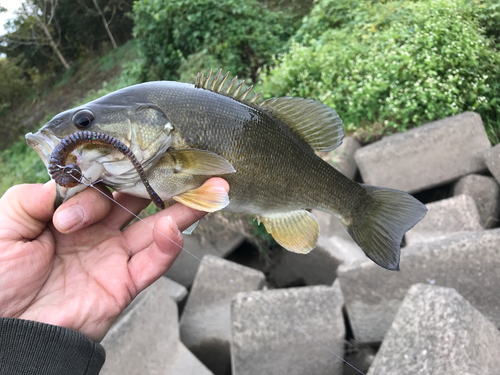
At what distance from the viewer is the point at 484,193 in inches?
138

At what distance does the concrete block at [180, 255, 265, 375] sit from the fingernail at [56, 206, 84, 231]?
2012mm

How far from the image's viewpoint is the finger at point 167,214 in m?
1.60

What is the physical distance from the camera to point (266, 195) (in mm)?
1658

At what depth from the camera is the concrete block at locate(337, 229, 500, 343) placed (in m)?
2.53

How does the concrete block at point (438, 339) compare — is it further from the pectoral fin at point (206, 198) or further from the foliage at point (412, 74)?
the foliage at point (412, 74)

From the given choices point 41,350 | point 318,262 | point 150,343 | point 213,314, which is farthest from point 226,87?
point 318,262

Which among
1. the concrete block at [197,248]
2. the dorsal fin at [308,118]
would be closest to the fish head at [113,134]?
the dorsal fin at [308,118]

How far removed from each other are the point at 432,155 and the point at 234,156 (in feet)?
9.43

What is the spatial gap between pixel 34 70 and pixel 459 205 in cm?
2381

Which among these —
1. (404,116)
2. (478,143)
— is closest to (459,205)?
(478,143)

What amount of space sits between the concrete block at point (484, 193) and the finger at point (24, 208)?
3750 millimetres

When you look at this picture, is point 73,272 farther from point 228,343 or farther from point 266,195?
point 228,343

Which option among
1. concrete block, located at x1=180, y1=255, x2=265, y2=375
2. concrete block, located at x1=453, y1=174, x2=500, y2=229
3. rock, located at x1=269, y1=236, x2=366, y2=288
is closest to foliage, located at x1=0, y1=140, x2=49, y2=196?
concrete block, located at x1=180, y1=255, x2=265, y2=375

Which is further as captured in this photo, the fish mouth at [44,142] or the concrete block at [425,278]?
the concrete block at [425,278]
